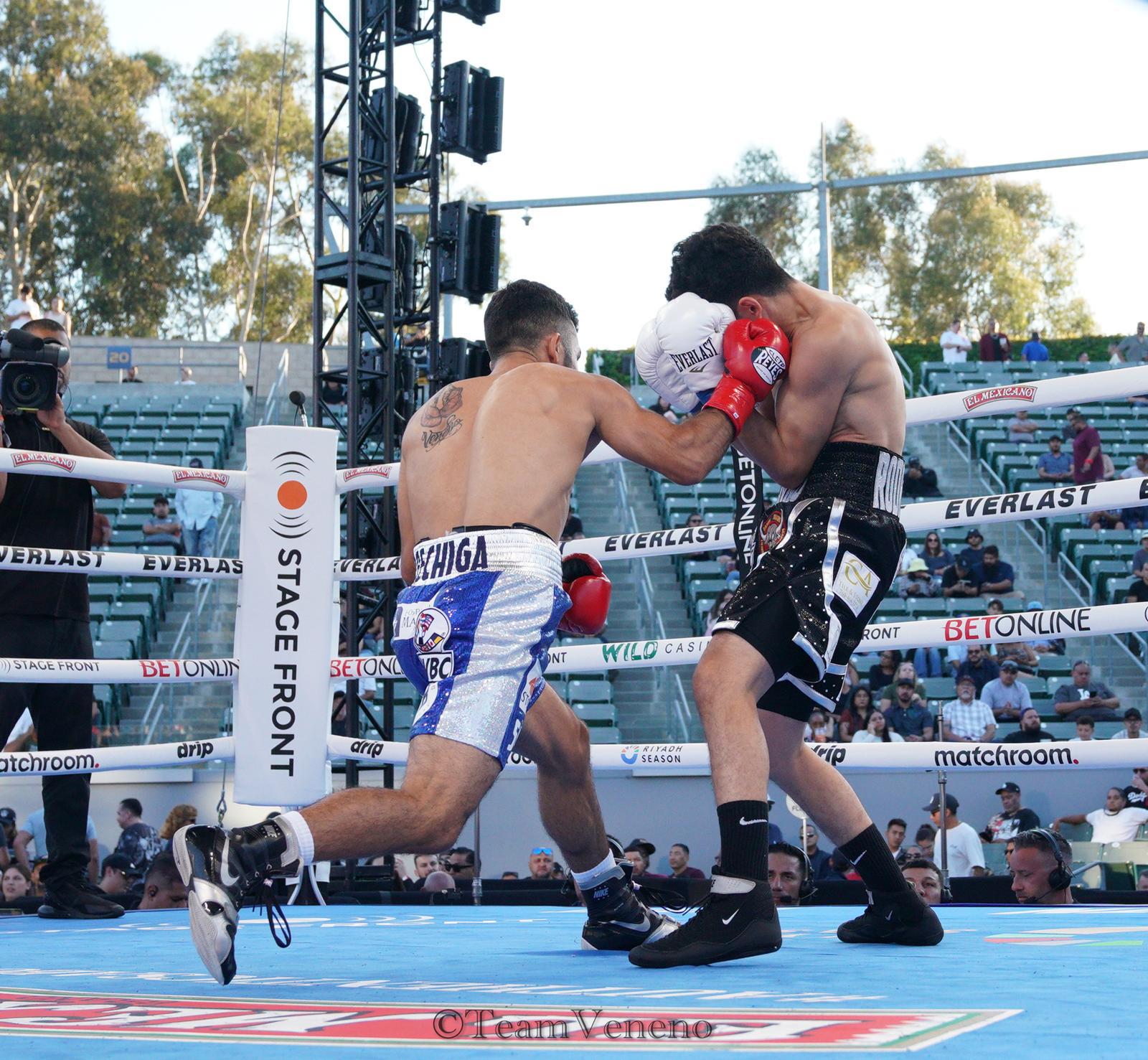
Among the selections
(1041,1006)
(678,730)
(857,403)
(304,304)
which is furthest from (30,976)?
(304,304)

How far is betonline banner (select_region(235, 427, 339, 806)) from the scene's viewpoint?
3.82 m

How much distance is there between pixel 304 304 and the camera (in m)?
30.9

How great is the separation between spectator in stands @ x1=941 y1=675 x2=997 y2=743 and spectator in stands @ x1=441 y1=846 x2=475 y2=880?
309 centimetres

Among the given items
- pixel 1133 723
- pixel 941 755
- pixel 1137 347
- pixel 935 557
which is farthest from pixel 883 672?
pixel 1137 347

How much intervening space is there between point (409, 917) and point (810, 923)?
1.06 meters

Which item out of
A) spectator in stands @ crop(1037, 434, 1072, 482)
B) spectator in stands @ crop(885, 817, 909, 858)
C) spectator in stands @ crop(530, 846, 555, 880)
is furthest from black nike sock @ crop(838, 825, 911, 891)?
spectator in stands @ crop(1037, 434, 1072, 482)

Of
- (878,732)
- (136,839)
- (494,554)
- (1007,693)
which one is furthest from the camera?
(1007,693)

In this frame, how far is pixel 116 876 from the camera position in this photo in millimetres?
5648

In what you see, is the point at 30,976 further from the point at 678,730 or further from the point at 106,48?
the point at 106,48

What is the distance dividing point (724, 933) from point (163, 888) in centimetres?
268

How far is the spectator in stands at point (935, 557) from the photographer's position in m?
10.6

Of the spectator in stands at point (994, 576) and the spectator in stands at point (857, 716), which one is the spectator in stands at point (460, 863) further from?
the spectator in stands at point (994, 576)

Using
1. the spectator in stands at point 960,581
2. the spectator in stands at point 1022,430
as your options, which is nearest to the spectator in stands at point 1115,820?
the spectator in stands at point 960,581

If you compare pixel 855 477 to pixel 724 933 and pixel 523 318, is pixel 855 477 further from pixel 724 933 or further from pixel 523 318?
pixel 724 933
